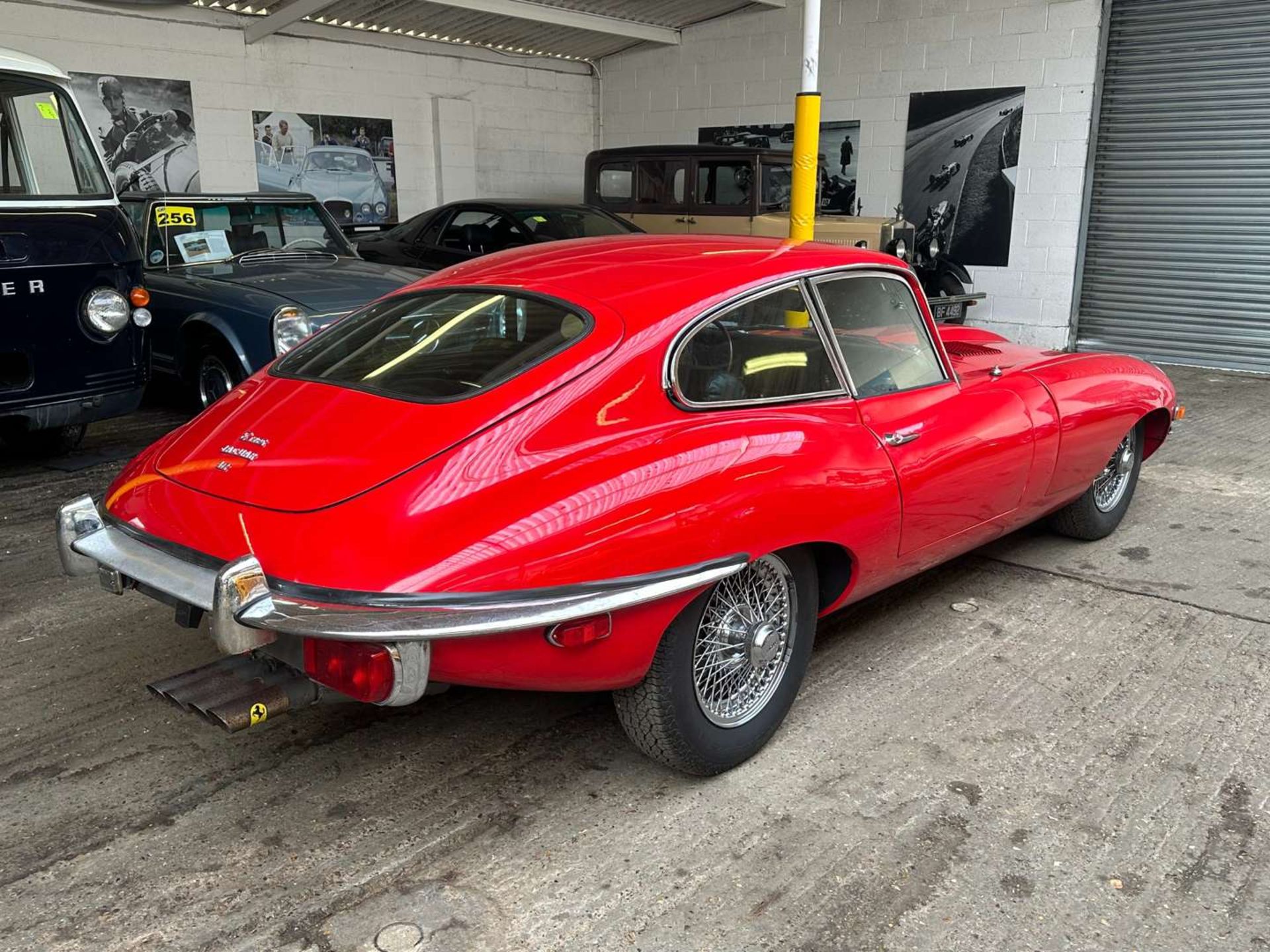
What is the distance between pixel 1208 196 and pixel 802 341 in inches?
373

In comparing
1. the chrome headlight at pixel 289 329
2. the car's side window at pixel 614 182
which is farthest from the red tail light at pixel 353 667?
the car's side window at pixel 614 182

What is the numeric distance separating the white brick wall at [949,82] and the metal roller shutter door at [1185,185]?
350mm

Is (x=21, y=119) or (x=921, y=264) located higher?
(x=21, y=119)

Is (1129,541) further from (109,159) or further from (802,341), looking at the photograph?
(109,159)

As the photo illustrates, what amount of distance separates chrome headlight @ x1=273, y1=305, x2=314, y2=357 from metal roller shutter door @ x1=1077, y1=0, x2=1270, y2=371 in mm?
8999

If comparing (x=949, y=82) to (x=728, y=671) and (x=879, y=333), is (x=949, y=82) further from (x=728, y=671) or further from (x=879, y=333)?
(x=728, y=671)

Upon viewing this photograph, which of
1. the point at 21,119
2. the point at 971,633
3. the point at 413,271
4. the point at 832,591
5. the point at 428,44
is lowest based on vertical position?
the point at 971,633

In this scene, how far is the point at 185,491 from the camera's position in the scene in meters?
2.72

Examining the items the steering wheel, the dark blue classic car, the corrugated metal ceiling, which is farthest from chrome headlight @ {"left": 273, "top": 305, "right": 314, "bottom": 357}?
the corrugated metal ceiling

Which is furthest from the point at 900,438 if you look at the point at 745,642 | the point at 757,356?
the point at 745,642

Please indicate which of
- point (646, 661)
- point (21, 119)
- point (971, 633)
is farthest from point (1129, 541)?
point (21, 119)

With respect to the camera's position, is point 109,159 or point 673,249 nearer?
point 673,249

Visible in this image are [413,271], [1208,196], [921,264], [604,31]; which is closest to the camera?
[413,271]

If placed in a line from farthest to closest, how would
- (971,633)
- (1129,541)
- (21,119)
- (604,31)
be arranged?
1. (604,31)
2. (21,119)
3. (1129,541)
4. (971,633)
